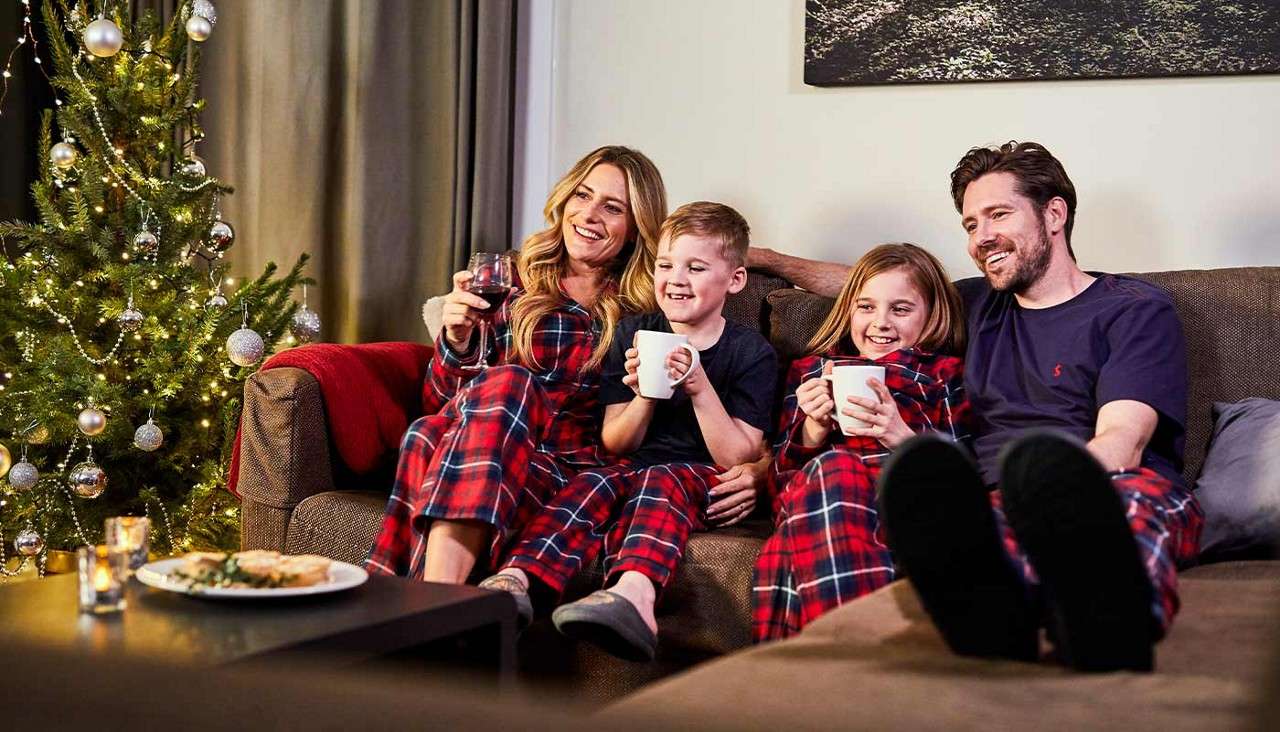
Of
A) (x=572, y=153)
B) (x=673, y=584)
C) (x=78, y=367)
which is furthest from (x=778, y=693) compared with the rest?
(x=572, y=153)

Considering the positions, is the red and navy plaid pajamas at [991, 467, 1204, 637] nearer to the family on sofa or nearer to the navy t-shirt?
the family on sofa

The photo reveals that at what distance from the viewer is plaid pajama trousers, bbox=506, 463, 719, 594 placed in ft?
6.49

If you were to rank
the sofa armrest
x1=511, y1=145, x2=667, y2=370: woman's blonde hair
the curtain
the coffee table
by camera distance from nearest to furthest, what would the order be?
the coffee table → the sofa armrest → x1=511, y1=145, x2=667, y2=370: woman's blonde hair → the curtain

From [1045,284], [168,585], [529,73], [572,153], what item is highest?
[529,73]

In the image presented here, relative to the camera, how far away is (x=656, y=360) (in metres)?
1.98

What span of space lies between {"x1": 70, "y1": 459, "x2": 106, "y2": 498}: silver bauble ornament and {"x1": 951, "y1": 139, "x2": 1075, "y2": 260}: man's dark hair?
1977 millimetres

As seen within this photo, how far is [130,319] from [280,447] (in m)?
0.75

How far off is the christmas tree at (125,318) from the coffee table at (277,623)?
1.45m

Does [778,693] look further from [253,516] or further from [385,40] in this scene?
[385,40]

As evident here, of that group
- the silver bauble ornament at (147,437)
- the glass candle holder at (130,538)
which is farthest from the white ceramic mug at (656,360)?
the silver bauble ornament at (147,437)

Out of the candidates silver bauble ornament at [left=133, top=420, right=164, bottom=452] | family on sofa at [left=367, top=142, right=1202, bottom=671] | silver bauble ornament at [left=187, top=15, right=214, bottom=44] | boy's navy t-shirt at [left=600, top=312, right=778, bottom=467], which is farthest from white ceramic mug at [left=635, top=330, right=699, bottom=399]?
silver bauble ornament at [left=187, top=15, right=214, bottom=44]

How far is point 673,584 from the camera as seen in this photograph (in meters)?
2.04

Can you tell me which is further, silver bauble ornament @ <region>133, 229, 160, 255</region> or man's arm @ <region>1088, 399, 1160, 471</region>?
silver bauble ornament @ <region>133, 229, 160, 255</region>

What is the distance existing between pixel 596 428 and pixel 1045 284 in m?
0.90
